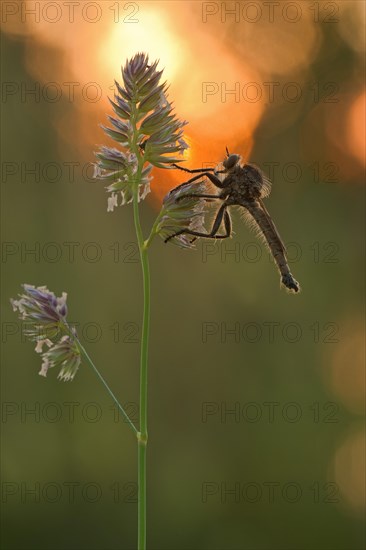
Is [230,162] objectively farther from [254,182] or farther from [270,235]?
[270,235]

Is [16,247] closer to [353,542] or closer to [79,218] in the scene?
[79,218]

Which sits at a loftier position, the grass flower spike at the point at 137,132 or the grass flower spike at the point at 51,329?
the grass flower spike at the point at 137,132

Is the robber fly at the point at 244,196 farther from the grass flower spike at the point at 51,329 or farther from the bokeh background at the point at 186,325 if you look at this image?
the bokeh background at the point at 186,325

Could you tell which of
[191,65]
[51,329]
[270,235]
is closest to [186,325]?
[191,65]

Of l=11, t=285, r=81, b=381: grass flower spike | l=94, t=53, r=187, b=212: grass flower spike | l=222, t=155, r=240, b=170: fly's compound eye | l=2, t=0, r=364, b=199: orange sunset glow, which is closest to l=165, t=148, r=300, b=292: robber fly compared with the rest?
l=222, t=155, r=240, b=170: fly's compound eye

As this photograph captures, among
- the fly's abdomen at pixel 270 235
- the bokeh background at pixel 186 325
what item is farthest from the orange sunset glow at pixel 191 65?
the fly's abdomen at pixel 270 235

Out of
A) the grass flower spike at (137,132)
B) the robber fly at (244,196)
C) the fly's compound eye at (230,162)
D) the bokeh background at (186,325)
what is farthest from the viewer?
the bokeh background at (186,325)

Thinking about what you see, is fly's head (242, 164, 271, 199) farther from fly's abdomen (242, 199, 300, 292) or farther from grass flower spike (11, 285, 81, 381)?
grass flower spike (11, 285, 81, 381)
